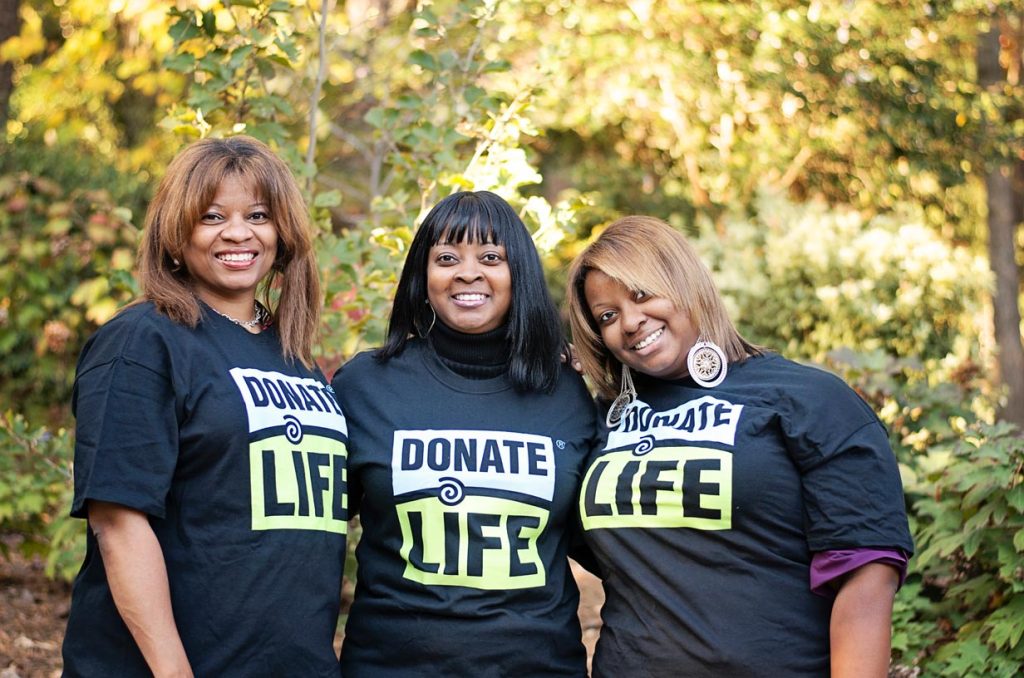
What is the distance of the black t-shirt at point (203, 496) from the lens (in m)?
2.19

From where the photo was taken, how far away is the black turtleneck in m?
2.83

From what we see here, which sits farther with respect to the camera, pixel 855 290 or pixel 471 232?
pixel 855 290

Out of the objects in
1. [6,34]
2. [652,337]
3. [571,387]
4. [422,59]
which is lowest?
[571,387]

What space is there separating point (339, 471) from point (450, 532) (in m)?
0.31

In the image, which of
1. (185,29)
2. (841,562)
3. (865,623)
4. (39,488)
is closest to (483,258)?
(841,562)

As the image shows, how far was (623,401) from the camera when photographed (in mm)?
2832

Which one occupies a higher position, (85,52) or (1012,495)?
(85,52)

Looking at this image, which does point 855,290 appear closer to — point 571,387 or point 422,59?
point 422,59

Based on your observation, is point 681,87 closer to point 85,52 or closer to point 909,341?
point 909,341

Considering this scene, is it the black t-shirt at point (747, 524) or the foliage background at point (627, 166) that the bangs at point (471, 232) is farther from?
the foliage background at point (627, 166)

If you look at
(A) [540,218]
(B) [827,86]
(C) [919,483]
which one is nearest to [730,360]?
(A) [540,218]

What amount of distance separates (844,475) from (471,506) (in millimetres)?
870

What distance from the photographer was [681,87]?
27.2ft

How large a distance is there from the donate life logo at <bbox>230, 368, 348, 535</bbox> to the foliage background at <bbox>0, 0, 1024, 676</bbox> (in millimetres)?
1415
